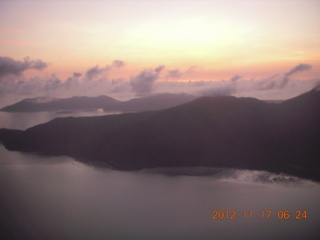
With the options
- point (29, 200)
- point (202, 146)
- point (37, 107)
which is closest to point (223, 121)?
point (202, 146)
